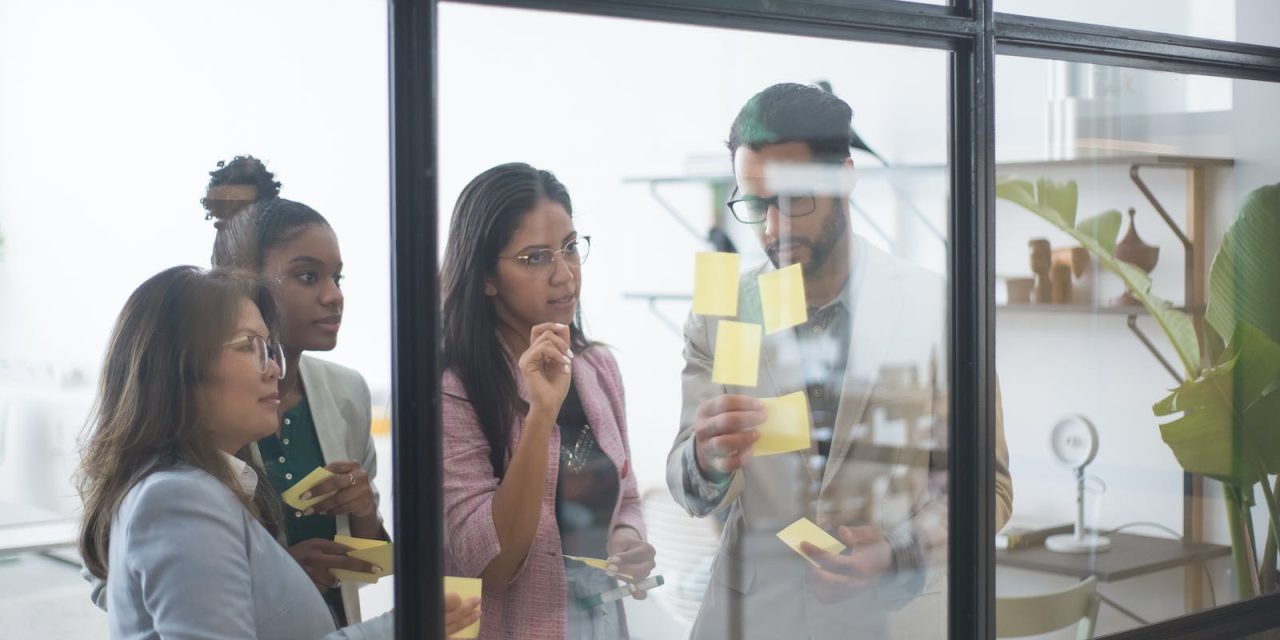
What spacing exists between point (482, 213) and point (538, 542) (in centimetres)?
47

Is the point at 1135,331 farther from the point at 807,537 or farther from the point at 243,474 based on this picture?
the point at 243,474

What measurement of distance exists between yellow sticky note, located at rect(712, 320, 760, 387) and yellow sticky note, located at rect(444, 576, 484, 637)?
0.48m

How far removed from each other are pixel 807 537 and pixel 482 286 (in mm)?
695

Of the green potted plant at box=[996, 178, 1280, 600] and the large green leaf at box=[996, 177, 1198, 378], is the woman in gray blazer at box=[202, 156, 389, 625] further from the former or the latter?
the green potted plant at box=[996, 178, 1280, 600]

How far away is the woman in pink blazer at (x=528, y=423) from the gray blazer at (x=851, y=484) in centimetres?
15

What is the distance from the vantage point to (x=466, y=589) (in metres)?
1.68

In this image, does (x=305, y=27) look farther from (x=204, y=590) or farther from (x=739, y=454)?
(x=739, y=454)

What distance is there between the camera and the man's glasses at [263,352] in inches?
59.9

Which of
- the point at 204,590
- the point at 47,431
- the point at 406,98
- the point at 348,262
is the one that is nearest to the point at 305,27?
the point at 406,98

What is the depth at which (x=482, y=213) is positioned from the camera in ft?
5.40

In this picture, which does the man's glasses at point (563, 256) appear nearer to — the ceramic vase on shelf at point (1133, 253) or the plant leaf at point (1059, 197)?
the plant leaf at point (1059, 197)

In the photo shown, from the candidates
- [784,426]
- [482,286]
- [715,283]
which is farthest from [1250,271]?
[482,286]

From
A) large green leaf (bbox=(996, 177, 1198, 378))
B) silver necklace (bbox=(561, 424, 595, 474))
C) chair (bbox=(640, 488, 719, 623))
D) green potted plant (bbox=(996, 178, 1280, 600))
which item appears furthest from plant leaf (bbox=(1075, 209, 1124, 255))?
silver necklace (bbox=(561, 424, 595, 474))

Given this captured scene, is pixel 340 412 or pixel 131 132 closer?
pixel 131 132
